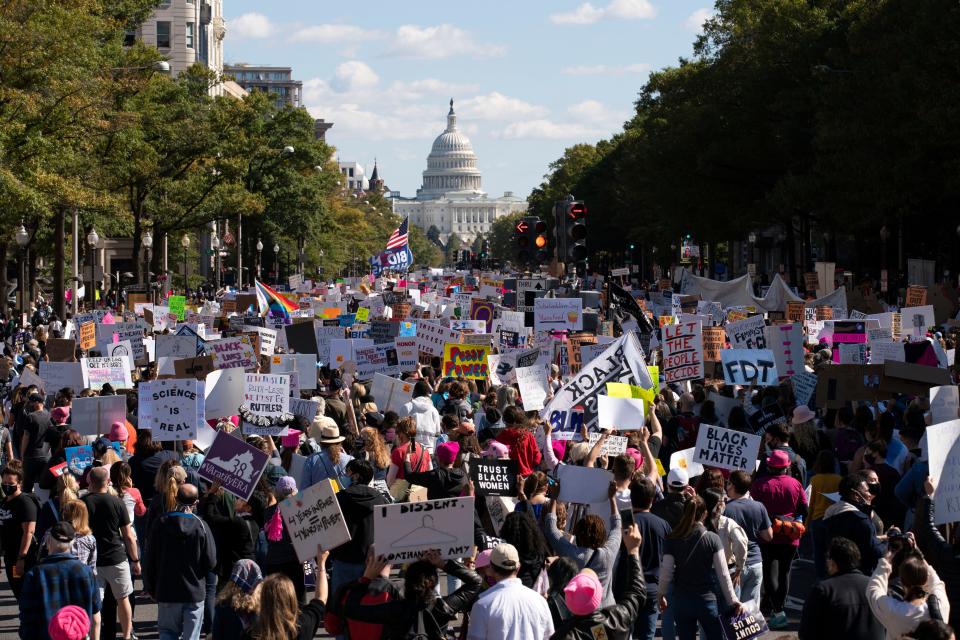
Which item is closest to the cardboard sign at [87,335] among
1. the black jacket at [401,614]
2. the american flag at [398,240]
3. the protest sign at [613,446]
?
the protest sign at [613,446]

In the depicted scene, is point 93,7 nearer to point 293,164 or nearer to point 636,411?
point 636,411

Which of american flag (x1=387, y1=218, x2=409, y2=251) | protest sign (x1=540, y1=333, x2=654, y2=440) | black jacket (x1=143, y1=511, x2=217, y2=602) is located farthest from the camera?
american flag (x1=387, y1=218, x2=409, y2=251)

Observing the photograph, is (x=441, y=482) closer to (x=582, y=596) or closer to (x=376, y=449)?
(x=376, y=449)

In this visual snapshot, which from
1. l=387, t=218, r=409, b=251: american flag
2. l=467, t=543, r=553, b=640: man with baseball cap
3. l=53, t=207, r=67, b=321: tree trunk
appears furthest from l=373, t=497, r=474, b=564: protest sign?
l=387, t=218, r=409, b=251: american flag

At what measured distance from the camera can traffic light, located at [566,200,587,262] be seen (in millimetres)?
22906

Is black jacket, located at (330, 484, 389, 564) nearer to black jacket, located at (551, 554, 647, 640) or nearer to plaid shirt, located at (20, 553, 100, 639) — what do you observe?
plaid shirt, located at (20, 553, 100, 639)

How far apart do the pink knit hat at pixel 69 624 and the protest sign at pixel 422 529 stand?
1501 mm

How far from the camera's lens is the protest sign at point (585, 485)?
1003 centimetres

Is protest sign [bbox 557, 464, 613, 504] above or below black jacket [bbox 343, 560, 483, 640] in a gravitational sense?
above

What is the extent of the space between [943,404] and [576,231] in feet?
33.8

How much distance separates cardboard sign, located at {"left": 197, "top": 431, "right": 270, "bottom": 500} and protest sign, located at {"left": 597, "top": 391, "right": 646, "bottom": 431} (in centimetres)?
330

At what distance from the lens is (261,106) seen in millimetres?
67125

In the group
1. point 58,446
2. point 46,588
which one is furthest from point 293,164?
point 46,588

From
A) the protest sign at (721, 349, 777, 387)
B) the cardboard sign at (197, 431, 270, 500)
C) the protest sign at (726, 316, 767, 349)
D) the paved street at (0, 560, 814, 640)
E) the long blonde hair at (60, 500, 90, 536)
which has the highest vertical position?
the protest sign at (726, 316, 767, 349)
